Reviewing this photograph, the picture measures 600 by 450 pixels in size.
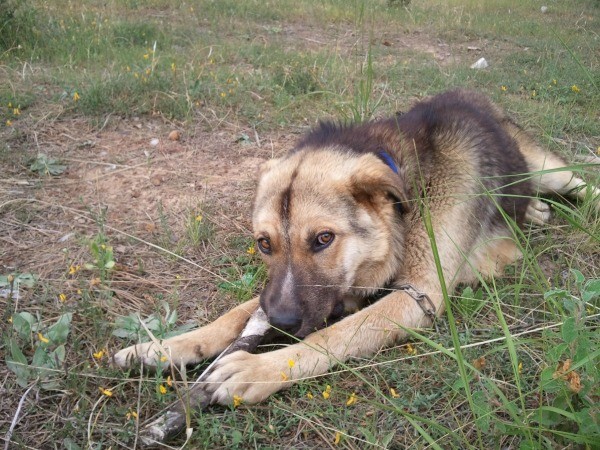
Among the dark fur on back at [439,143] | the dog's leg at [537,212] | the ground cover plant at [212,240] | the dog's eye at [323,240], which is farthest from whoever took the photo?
the dog's leg at [537,212]

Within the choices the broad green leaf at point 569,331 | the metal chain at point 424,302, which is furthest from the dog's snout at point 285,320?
the broad green leaf at point 569,331

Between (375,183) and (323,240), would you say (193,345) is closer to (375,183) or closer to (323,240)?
(323,240)

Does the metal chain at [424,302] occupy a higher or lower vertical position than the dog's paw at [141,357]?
higher

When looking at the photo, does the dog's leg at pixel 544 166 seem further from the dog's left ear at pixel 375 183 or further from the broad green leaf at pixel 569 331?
the broad green leaf at pixel 569 331

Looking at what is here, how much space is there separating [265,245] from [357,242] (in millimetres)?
490

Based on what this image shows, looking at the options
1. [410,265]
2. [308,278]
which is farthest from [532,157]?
[308,278]

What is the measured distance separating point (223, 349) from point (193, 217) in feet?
3.99

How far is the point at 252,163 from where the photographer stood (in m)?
4.36

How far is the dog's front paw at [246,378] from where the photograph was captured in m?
2.17

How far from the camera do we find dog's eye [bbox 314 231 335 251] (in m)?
2.63

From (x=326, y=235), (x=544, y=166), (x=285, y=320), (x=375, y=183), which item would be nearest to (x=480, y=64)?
(x=544, y=166)

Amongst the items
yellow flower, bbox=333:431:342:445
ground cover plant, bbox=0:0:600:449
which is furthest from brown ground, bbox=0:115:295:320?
yellow flower, bbox=333:431:342:445

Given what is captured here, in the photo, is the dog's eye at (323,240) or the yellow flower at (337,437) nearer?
the yellow flower at (337,437)

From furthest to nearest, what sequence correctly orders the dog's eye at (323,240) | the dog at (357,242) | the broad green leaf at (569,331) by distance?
the dog's eye at (323,240), the dog at (357,242), the broad green leaf at (569,331)
